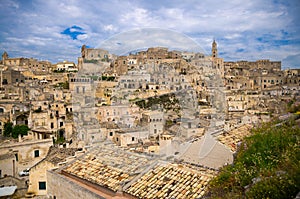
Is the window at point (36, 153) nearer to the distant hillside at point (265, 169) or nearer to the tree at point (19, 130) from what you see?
the tree at point (19, 130)

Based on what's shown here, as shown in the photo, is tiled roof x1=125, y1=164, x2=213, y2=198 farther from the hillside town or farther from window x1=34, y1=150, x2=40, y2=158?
window x1=34, y1=150, x2=40, y2=158

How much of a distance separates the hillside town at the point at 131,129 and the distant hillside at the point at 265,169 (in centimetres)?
89

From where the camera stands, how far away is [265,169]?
3969 mm

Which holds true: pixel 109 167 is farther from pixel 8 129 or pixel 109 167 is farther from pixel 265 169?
pixel 8 129

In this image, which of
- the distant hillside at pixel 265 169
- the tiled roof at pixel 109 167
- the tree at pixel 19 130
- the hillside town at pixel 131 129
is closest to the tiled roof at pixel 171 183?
the hillside town at pixel 131 129

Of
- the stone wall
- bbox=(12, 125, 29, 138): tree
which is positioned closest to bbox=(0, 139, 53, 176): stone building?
bbox=(12, 125, 29, 138): tree

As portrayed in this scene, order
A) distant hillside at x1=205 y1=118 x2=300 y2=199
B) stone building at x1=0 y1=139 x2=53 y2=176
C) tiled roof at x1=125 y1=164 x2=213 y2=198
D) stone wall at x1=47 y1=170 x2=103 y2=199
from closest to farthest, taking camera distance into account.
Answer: distant hillside at x1=205 y1=118 x2=300 y2=199, tiled roof at x1=125 y1=164 x2=213 y2=198, stone wall at x1=47 y1=170 x2=103 y2=199, stone building at x1=0 y1=139 x2=53 y2=176

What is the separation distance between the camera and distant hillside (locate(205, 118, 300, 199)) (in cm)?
335

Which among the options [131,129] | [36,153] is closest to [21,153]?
[36,153]

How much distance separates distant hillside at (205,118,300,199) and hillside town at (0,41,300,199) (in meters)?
0.89

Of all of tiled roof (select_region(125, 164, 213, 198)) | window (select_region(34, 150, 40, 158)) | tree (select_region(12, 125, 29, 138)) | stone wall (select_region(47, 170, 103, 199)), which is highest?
tiled roof (select_region(125, 164, 213, 198))

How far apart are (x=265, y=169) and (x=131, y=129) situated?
41.2 ft

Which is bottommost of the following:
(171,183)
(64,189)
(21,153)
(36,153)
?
(36,153)

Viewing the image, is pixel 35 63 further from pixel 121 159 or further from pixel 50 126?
pixel 121 159
